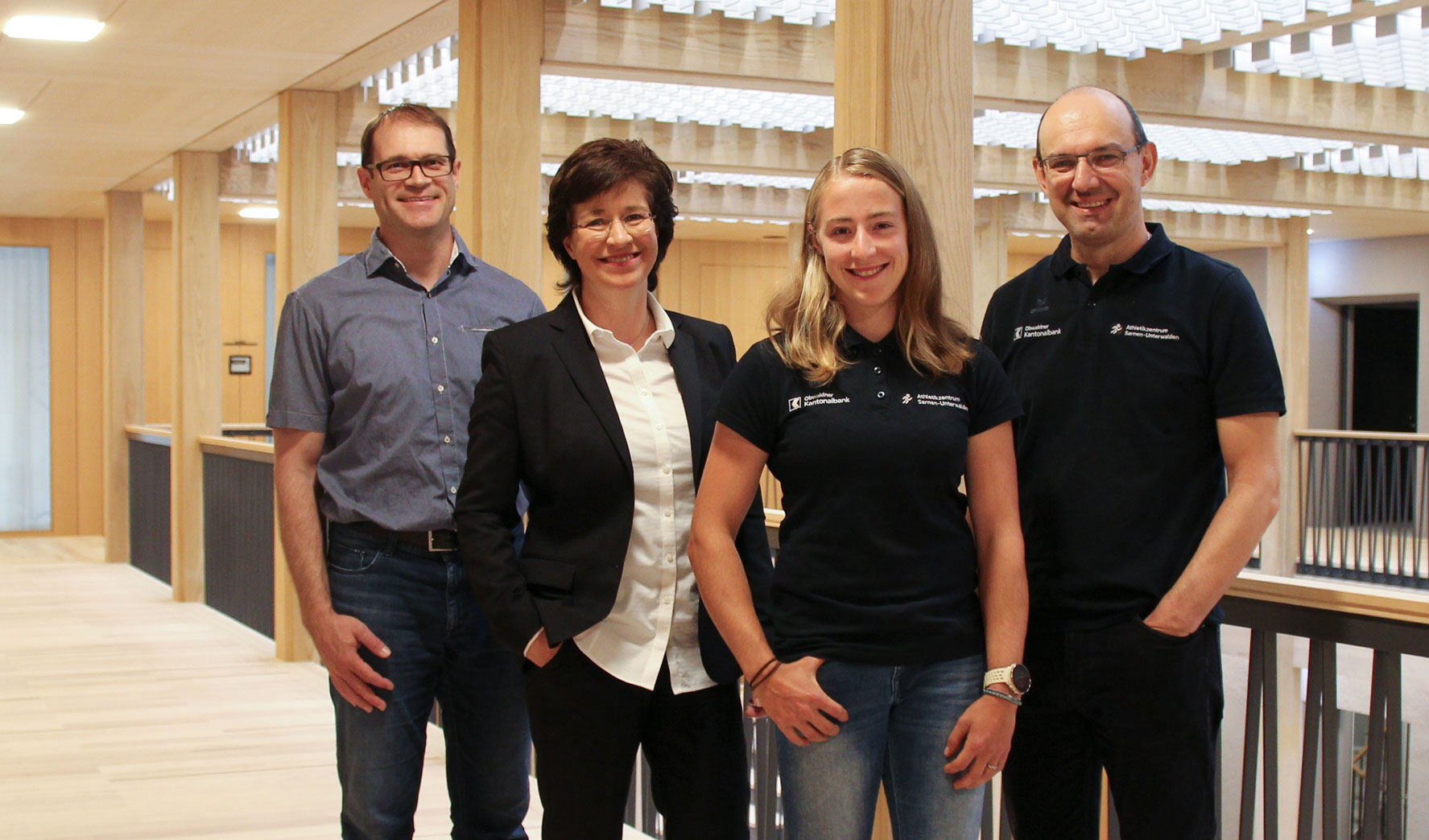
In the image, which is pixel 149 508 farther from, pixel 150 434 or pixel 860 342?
pixel 860 342

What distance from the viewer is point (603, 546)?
2018 millimetres

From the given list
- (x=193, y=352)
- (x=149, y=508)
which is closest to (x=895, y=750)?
(x=193, y=352)

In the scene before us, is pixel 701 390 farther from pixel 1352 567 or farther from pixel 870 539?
pixel 1352 567

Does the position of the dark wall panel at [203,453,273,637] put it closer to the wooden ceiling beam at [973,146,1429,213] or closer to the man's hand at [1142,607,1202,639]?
the wooden ceiling beam at [973,146,1429,213]

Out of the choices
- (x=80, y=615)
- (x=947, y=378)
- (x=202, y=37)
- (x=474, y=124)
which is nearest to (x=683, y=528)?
(x=947, y=378)

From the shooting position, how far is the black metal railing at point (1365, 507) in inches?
459

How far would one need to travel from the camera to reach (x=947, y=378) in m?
1.94

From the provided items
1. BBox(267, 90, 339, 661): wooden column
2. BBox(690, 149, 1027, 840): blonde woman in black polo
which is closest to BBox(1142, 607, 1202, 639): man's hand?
BBox(690, 149, 1027, 840): blonde woman in black polo

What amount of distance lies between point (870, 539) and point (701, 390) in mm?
405

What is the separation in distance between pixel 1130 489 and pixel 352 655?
1.31 m

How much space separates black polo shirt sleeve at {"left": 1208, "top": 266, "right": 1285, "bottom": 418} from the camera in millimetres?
1965

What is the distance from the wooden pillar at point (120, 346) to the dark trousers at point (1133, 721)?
32.7 feet

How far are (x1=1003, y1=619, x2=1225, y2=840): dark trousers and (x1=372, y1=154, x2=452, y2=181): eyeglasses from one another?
4.22 ft

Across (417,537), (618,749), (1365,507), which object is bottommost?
(1365,507)
